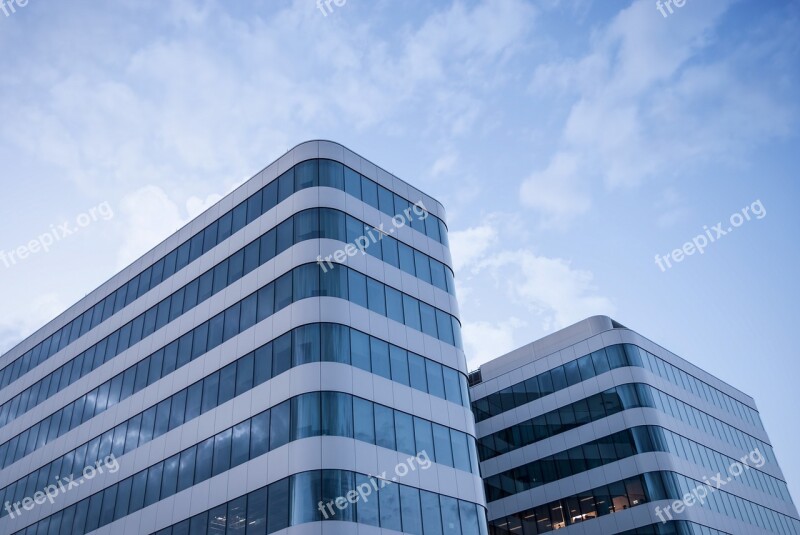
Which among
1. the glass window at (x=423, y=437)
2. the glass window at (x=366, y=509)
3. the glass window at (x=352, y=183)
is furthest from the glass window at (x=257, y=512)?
the glass window at (x=352, y=183)

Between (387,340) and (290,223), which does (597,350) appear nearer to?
(387,340)

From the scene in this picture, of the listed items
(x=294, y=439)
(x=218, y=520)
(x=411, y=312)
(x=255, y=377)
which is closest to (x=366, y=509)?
(x=294, y=439)

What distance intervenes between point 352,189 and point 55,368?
27.8 m

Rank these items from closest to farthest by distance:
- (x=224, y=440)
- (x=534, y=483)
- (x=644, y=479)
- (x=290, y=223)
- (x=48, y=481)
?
1. (x=224, y=440)
2. (x=290, y=223)
3. (x=48, y=481)
4. (x=644, y=479)
5. (x=534, y=483)

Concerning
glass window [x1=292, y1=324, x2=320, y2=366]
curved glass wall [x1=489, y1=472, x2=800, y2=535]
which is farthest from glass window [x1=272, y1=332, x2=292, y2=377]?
curved glass wall [x1=489, y1=472, x2=800, y2=535]

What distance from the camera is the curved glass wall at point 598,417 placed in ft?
181

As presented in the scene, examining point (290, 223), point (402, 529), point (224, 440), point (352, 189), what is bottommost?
point (402, 529)

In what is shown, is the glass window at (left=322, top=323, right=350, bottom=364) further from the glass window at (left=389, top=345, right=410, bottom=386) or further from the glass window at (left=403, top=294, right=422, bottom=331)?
the glass window at (left=403, top=294, right=422, bottom=331)

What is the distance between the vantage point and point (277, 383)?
34.2 m

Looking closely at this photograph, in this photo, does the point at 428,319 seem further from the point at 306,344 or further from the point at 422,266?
the point at 306,344

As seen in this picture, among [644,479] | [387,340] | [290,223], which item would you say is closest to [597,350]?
[644,479]

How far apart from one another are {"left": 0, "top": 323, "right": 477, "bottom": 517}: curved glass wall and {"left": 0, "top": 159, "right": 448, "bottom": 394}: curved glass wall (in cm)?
627

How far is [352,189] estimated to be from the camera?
40.9 meters

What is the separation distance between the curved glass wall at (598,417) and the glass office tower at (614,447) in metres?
0.09
